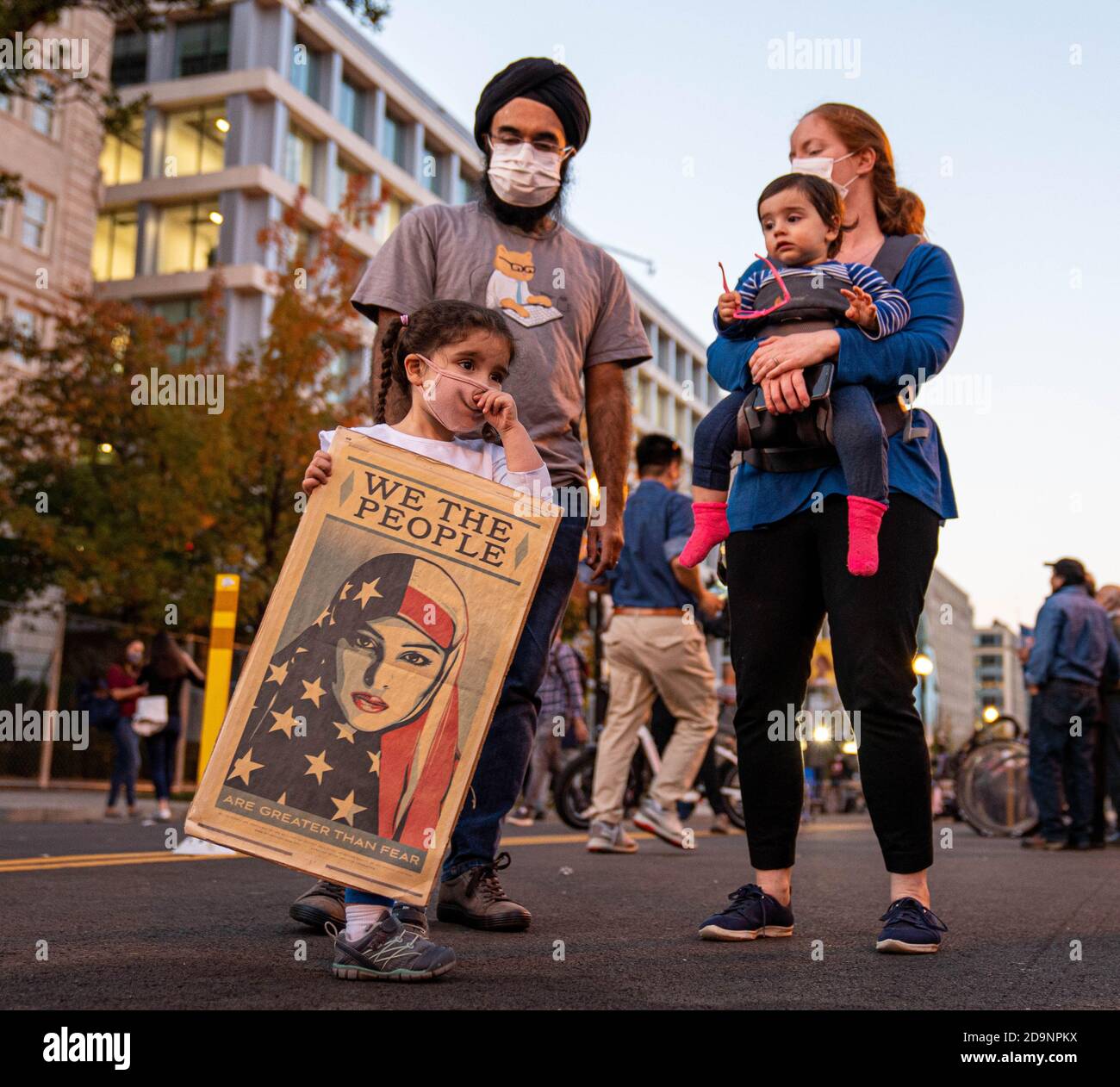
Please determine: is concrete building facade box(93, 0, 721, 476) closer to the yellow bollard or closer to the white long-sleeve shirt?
Result: the yellow bollard

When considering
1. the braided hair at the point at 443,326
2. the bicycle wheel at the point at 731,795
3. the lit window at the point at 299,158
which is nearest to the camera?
the braided hair at the point at 443,326

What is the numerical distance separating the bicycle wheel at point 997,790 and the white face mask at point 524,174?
9212mm

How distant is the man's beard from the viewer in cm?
446

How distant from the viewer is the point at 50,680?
17766mm

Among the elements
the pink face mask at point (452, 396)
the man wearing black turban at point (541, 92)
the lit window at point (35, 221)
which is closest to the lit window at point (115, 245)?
the lit window at point (35, 221)

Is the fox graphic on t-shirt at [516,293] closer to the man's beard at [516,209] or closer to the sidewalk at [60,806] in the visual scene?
the man's beard at [516,209]

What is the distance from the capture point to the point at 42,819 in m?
12.4

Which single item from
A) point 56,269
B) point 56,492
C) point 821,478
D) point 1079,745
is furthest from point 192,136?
point 821,478

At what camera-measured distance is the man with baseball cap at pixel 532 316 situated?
4.07m

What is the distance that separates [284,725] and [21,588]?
76.2 ft

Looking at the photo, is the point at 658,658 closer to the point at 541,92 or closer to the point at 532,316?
the point at 532,316

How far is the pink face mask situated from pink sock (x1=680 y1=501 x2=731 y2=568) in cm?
81
